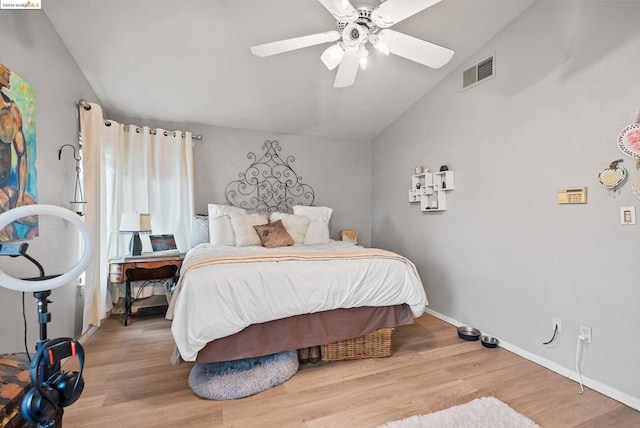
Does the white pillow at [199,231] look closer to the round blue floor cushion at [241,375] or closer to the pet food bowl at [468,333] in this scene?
the round blue floor cushion at [241,375]

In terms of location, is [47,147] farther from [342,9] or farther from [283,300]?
[342,9]

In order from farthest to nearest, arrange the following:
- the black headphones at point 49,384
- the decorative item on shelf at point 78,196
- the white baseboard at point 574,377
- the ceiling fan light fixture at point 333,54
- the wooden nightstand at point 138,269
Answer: the wooden nightstand at point 138,269
the decorative item on shelf at point 78,196
the ceiling fan light fixture at point 333,54
the white baseboard at point 574,377
the black headphones at point 49,384

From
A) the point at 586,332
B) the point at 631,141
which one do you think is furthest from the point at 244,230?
the point at 631,141

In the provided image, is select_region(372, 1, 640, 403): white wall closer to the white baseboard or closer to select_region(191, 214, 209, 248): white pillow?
the white baseboard

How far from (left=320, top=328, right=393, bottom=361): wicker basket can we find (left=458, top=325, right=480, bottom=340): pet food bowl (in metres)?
0.79

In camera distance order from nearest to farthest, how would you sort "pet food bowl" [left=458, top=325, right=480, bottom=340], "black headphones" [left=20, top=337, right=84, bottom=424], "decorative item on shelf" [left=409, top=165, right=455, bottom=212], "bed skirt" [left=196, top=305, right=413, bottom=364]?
"black headphones" [left=20, top=337, right=84, bottom=424]
"bed skirt" [left=196, top=305, right=413, bottom=364]
"pet food bowl" [left=458, top=325, right=480, bottom=340]
"decorative item on shelf" [left=409, top=165, right=455, bottom=212]

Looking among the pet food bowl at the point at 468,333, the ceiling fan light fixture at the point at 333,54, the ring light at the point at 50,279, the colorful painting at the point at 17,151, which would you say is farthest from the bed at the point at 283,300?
the ceiling fan light fixture at the point at 333,54

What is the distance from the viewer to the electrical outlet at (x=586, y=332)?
1901 mm

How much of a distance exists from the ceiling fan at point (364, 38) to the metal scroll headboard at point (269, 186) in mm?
2014

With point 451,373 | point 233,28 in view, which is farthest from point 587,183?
Answer: point 233,28

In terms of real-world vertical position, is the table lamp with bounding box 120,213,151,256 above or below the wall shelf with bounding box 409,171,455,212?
→ below

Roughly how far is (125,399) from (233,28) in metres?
2.70

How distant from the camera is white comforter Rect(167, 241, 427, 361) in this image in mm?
1731

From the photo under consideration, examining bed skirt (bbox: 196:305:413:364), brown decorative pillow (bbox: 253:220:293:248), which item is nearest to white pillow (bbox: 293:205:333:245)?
brown decorative pillow (bbox: 253:220:293:248)
